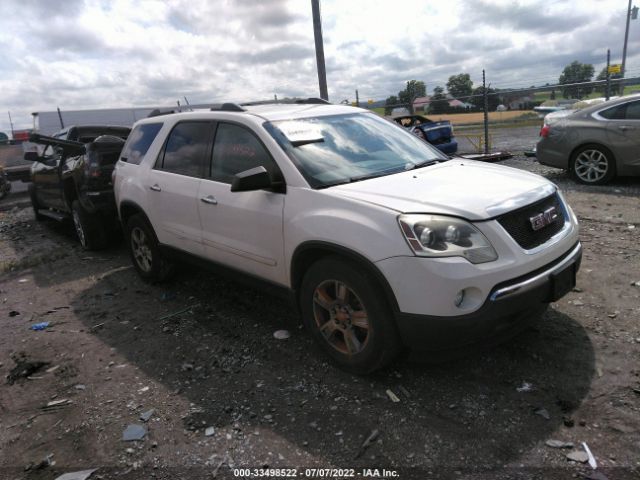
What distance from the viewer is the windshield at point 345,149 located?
3484 mm

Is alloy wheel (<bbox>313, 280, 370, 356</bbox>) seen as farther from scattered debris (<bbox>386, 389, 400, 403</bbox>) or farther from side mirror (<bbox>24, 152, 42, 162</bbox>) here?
side mirror (<bbox>24, 152, 42, 162</bbox>)

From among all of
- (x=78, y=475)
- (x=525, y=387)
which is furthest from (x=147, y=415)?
(x=525, y=387)

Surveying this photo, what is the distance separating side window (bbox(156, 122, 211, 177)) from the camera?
14.1 ft

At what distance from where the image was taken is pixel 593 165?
8375mm

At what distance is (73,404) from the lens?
3.33 meters

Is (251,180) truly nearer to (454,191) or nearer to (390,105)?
(454,191)

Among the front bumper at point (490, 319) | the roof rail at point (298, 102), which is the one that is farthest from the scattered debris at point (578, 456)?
the roof rail at point (298, 102)

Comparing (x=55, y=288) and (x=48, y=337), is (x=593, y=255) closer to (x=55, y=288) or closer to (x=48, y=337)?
(x=48, y=337)

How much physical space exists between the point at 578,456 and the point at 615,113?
747 cm

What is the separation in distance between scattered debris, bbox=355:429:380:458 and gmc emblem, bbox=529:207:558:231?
1.56 metres

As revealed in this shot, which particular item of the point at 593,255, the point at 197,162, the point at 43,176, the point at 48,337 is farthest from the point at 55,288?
the point at 593,255

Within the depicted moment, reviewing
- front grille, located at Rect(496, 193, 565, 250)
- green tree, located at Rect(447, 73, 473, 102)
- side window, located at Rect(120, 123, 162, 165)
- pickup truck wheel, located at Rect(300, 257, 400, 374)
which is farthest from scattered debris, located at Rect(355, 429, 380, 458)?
green tree, located at Rect(447, 73, 473, 102)

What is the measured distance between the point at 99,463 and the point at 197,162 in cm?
249

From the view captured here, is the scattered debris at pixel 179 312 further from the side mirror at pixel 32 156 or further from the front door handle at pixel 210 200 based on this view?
the side mirror at pixel 32 156
